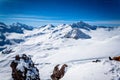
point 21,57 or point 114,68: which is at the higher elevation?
point 114,68

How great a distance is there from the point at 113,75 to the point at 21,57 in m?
26.9

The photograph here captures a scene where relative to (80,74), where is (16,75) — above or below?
below

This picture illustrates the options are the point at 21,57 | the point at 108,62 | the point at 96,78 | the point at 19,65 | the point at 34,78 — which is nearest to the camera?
the point at 96,78

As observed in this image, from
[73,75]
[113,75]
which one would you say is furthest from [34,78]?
[113,75]

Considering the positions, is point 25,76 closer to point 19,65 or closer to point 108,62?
point 19,65

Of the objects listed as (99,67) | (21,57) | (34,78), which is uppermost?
(99,67)

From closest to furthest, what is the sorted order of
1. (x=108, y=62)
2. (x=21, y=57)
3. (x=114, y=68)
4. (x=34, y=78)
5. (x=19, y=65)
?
Result: 1. (x=114, y=68)
2. (x=108, y=62)
3. (x=34, y=78)
4. (x=19, y=65)
5. (x=21, y=57)

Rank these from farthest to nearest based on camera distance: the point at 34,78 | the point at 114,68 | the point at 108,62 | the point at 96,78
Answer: the point at 34,78 < the point at 108,62 < the point at 114,68 < the point at 96,78

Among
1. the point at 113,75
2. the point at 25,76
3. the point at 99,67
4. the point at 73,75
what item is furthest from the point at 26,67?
the point at 113,75

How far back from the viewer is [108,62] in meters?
27.8

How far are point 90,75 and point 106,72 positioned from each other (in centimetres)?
230

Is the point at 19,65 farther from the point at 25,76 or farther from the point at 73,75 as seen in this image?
the point at 73,75

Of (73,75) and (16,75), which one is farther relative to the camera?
(16,75)

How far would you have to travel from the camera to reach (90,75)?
2511 cm
